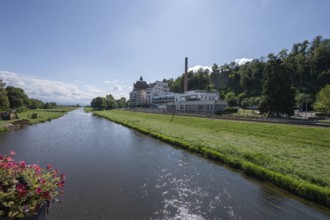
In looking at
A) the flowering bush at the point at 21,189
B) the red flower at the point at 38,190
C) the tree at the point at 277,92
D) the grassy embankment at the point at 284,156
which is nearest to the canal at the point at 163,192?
the grassy embankment at the point at 284,156

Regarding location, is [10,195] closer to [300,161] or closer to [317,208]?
[317,208]

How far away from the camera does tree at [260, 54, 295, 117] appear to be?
130 ft

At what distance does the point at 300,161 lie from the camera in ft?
42.1

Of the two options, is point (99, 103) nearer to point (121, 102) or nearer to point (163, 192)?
point (121, 102)

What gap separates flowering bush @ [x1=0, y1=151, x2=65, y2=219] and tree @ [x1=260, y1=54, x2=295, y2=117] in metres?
43.3

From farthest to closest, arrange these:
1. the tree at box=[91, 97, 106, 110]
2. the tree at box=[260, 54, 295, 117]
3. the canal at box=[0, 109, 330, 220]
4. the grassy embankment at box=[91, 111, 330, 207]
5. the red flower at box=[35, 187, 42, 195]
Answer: the tree at box=[91, 97, 106, 110], the tree at box=[260, 54, 295, 117], the grassy embankment at box=[91, 111, 330, 207], the canal at box=[0, 109, 330, 220], the red flower at box=[35, 187, 42, 195]

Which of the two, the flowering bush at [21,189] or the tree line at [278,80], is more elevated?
the tree line at [278,80]

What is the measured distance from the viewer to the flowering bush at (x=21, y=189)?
13.7 feet

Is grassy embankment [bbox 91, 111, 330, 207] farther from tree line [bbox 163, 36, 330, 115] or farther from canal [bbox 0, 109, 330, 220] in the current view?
tree line [bbox 163, 36, 330, 115]

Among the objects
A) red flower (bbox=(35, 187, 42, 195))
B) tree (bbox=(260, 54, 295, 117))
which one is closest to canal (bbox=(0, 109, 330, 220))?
red flower (bbox=(35, 187, 42, 195))

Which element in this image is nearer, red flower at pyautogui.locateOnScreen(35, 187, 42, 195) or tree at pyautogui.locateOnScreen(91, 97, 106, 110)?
red flower at pyautogui.locateOnScreen(35, 187, 42, 195)

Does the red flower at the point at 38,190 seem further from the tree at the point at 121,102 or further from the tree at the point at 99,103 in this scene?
the tree at the point at 121,102

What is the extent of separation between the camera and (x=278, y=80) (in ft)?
135

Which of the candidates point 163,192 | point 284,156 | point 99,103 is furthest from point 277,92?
point 99,103
